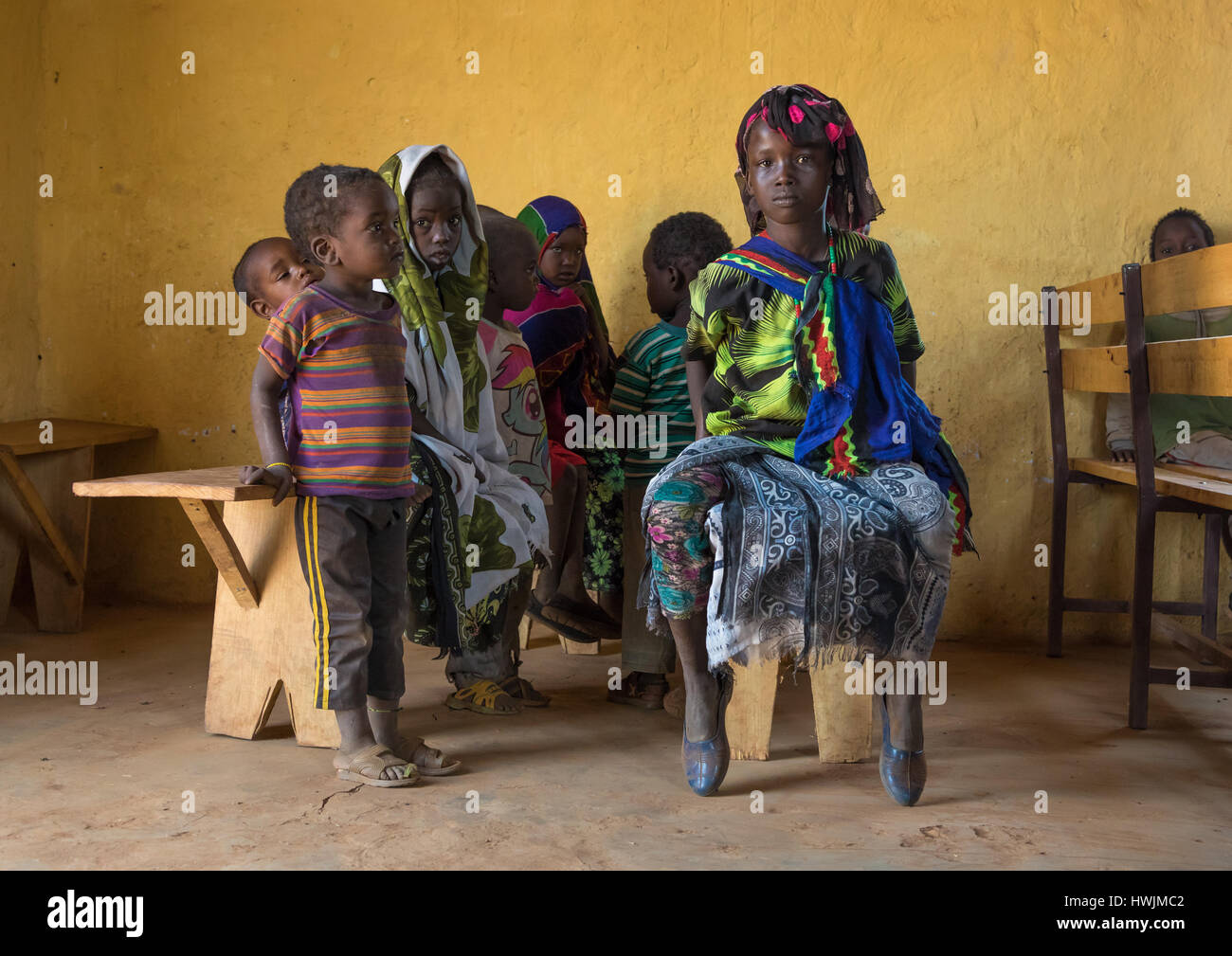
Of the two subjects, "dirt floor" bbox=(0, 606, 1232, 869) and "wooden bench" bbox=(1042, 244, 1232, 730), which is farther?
"wooden bench" bbox=(1042, 244, 1232, 730)

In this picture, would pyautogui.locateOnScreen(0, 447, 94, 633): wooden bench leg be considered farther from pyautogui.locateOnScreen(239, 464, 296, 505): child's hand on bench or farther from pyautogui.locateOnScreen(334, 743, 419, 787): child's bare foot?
pyautogui.locateOnScreen(334, 743, 419, 787): child's bare foot

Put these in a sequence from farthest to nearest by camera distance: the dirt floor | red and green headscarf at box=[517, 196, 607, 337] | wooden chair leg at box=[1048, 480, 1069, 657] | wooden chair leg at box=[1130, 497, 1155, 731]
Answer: wooden chair leg at box=[1048, 480, 1069, 657], red and green headscarf at box=[517, 196, 607, 337], wooden chair leg at box=[1130, 497, 1155, 731], the dirt floor

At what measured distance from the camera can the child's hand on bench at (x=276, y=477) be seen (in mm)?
2684

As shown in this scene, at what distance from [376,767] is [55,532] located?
7.50ft

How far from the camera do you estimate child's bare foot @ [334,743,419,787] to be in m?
2.72

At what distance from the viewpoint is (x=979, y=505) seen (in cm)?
442

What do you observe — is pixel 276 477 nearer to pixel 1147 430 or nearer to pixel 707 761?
pixel 707 761

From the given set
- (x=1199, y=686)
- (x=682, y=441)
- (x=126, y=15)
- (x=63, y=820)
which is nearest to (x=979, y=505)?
(x=1199, y=686)

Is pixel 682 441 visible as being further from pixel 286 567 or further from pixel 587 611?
pixel 286 567

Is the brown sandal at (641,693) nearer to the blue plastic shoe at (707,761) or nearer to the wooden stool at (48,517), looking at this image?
the blue plastic shoe at (707,761)

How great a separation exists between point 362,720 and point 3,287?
2956 mm

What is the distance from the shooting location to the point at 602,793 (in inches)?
107

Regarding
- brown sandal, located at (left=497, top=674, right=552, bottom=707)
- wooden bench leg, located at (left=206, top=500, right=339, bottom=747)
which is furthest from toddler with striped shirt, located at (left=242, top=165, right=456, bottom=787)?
brown sandal, located at (left=497, top=674, right=552, bottom=707)

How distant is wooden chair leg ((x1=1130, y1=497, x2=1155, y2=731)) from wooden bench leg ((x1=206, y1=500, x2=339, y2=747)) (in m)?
2.32
